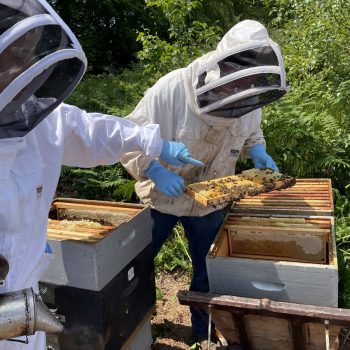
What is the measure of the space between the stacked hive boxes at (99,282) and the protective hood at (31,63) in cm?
71

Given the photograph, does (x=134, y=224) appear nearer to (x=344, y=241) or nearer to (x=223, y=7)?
(x=344, y=241)

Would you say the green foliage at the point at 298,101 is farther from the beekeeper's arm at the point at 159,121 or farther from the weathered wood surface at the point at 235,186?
the beekeeper's arm at the point at 159,121

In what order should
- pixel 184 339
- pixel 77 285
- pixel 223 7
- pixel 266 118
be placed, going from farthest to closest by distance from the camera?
pixel 223 7
pixel 266 118
pixel 184 339
pixel 77 285

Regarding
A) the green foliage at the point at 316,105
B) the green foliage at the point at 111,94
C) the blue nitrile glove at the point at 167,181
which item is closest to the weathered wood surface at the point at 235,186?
the blue nitrile glove at the point at 167,181

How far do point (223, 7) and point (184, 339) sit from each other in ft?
30.3

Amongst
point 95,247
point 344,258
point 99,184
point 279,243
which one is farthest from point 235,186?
point 99,184

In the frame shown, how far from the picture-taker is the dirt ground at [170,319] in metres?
3.26

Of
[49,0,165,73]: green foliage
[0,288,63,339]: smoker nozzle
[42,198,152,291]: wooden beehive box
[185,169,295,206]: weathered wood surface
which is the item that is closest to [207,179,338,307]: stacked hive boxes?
[185,169,295,206]: weathered wood surface

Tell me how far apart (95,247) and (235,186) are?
104cm

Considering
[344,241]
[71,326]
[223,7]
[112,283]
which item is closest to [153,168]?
[112,283]

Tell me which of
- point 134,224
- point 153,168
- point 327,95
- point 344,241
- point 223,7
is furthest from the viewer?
point 223,7

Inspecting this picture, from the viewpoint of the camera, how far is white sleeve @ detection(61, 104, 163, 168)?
2055mm

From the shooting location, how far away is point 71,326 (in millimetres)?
2141

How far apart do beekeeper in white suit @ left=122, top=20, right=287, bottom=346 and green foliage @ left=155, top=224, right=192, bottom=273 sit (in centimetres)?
95
